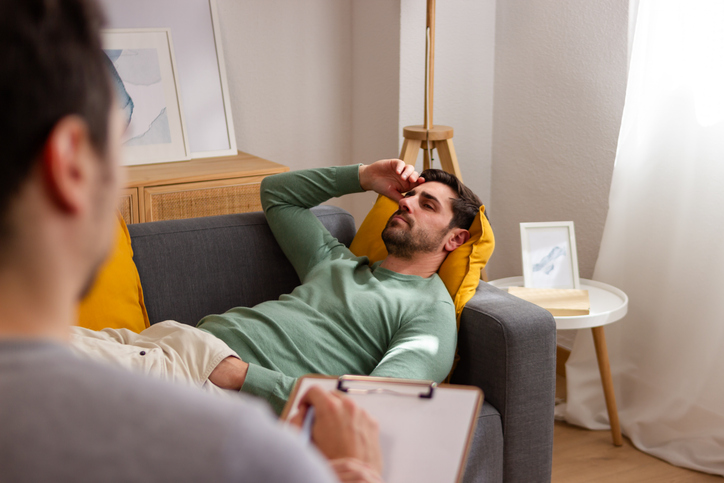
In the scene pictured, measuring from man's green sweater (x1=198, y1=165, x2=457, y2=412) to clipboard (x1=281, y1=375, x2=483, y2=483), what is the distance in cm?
56

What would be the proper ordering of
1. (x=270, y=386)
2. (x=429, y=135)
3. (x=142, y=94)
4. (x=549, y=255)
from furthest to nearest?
(x=142, y=94) < (x=429, y=135) < (x=549, y=255) < (x=270, y=386)

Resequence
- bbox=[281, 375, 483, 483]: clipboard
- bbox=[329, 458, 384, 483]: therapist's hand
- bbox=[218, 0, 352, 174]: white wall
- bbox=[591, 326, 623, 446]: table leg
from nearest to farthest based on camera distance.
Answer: bbox=[329, 458, 384, 483]: therapist's hand
bbox=[281, 375, 483, 483]: clipboard
bbox=[591, 326, 623, 446]: table leg
bbox=[218, 0, 352, 174]: white wall

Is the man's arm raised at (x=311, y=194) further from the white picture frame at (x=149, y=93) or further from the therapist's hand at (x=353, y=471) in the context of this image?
the therapist's hand at (x=353, y=471)

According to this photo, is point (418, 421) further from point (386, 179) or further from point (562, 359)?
point (562, 359)

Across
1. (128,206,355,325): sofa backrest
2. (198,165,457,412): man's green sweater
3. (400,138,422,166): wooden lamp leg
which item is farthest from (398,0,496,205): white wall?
(198,165,457,412): man's green sweater

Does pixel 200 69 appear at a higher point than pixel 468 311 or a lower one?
higher

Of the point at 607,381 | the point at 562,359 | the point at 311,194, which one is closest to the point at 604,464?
the point at 607,381

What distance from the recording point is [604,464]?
2.06 metres

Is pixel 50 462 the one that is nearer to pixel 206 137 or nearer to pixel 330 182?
pixel 330 182

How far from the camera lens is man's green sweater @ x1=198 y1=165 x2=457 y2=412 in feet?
4.79

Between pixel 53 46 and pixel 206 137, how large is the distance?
105 inches

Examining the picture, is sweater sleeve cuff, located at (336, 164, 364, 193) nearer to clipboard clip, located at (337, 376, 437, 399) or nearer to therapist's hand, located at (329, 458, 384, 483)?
clipboard clip, located at (337, 376, 437, 399)

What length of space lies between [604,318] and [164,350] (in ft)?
4.12

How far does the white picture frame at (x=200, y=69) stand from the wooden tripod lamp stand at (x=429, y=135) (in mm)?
935
